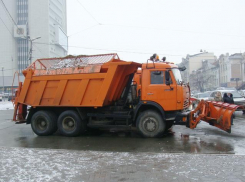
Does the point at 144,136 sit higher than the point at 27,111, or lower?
lower

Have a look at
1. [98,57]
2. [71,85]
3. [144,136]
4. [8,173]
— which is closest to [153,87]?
[144,136]

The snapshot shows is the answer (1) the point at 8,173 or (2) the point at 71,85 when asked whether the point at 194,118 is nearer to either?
(2) the point at 71,85

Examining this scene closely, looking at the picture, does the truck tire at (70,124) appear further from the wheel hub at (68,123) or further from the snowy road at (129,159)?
the snowy road at (129,159)

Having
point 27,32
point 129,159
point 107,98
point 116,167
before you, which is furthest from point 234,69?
point 27,32

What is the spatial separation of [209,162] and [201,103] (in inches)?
159

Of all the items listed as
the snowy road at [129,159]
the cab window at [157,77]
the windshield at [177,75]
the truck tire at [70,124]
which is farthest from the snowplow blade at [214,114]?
the truck tire at [70,124]

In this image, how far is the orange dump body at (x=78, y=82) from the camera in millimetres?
9562

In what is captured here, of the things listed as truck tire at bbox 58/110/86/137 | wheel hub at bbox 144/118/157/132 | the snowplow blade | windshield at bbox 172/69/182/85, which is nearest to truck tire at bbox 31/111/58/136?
truck tire at bbox 58/110/86/137

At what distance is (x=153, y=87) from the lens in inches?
366

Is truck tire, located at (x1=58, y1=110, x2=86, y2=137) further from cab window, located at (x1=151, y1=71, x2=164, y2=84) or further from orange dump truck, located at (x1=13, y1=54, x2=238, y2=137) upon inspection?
cab window, located at (x1=151, y1=71, x2=164, y2=84)

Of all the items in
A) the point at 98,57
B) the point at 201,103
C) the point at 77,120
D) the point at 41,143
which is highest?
the point at 98,57

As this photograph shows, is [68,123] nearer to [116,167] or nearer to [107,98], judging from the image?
[107,98]

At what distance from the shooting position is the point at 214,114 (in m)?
9.88

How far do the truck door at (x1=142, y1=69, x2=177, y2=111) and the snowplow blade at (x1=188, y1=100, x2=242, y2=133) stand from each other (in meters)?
1.00
